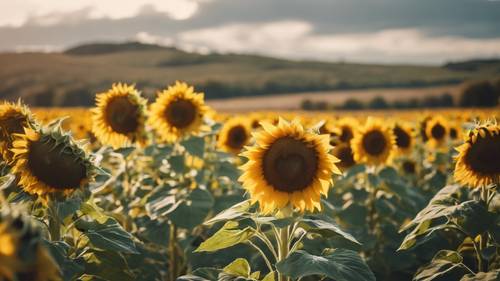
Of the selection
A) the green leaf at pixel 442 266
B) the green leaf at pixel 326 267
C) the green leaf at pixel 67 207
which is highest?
the green leaf at pixel 67 207

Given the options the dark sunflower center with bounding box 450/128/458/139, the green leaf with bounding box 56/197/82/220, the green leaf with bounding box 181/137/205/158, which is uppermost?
the green leaf with bounding box 181/137/205/158

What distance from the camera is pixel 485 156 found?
12.1 ft

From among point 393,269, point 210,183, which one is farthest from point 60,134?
point 393,269

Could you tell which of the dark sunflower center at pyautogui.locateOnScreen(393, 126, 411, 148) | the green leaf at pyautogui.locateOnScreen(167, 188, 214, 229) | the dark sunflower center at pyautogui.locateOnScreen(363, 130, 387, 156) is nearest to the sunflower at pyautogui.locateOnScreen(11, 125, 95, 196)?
the green leaf at pyautogui.locateOnScreen(167, 188, 214, 229)

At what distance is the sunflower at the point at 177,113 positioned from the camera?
566 centimetres

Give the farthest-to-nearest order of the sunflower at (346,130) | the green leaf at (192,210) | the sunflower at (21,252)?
the sunflower at (346,130) → the green leaf at (192,210) → the sunflower at (21,252)

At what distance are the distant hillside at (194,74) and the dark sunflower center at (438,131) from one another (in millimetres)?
35787

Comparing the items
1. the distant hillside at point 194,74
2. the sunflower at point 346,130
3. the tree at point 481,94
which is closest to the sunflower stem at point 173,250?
the sunflower at point 346,130

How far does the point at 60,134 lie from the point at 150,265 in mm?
2218

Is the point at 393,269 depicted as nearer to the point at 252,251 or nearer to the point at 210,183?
the point at 252,251

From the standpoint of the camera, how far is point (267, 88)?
70062 mm

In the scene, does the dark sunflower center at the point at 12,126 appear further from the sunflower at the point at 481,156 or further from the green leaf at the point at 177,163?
the sunflower at the point at 481,156

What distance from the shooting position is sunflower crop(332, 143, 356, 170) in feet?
23.2

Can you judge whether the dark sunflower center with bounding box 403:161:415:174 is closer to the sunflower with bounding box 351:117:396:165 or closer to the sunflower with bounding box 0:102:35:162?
the sunflower with bounding box 351:117:396:165
